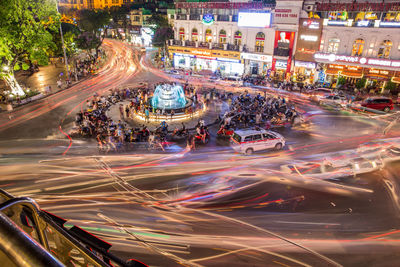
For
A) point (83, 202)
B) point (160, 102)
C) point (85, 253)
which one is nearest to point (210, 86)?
point (160, 102)

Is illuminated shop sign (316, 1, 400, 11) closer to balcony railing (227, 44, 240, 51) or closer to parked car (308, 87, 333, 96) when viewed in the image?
parked car (308, 87, 333, 96)

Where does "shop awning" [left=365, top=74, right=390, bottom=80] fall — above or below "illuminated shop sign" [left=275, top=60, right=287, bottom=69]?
below

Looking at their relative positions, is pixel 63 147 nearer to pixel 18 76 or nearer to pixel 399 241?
pixel 399 241

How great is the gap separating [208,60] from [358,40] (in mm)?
23386

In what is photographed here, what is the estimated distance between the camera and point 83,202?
43.7 feet

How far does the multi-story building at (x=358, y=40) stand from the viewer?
31906 mm

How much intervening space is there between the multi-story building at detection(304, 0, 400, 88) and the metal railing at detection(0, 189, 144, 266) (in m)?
38.6

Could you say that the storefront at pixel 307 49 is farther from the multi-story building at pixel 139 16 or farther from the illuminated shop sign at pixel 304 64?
the multi-story building at pixel 139 16

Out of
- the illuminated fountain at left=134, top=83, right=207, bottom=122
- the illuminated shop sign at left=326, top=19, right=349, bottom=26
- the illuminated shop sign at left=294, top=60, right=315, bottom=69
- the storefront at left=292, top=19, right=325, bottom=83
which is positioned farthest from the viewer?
the illuminated shop sign at left=294, top=60, right=315, bottom=69

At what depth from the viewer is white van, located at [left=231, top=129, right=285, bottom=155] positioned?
61.1 ft

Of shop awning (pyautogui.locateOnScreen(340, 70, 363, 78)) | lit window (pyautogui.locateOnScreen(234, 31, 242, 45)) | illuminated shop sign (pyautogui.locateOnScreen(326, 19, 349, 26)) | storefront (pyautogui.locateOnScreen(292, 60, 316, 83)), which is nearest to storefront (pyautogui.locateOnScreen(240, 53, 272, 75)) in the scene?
lit window (pyautogui.locateOnScreen(234, 31, 242, 45))

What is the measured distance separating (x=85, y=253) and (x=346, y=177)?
16903 mm

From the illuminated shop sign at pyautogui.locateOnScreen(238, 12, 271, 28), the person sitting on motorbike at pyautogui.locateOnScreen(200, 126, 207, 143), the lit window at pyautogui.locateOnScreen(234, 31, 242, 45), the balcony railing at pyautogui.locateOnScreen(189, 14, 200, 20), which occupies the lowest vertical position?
the person sitting on motorbike at pyautogui.locateOnScreen(200, 126, 207, 143)

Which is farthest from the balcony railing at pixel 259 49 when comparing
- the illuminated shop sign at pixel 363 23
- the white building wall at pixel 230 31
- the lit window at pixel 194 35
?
the illuminated shop sign at pixel 363 23
